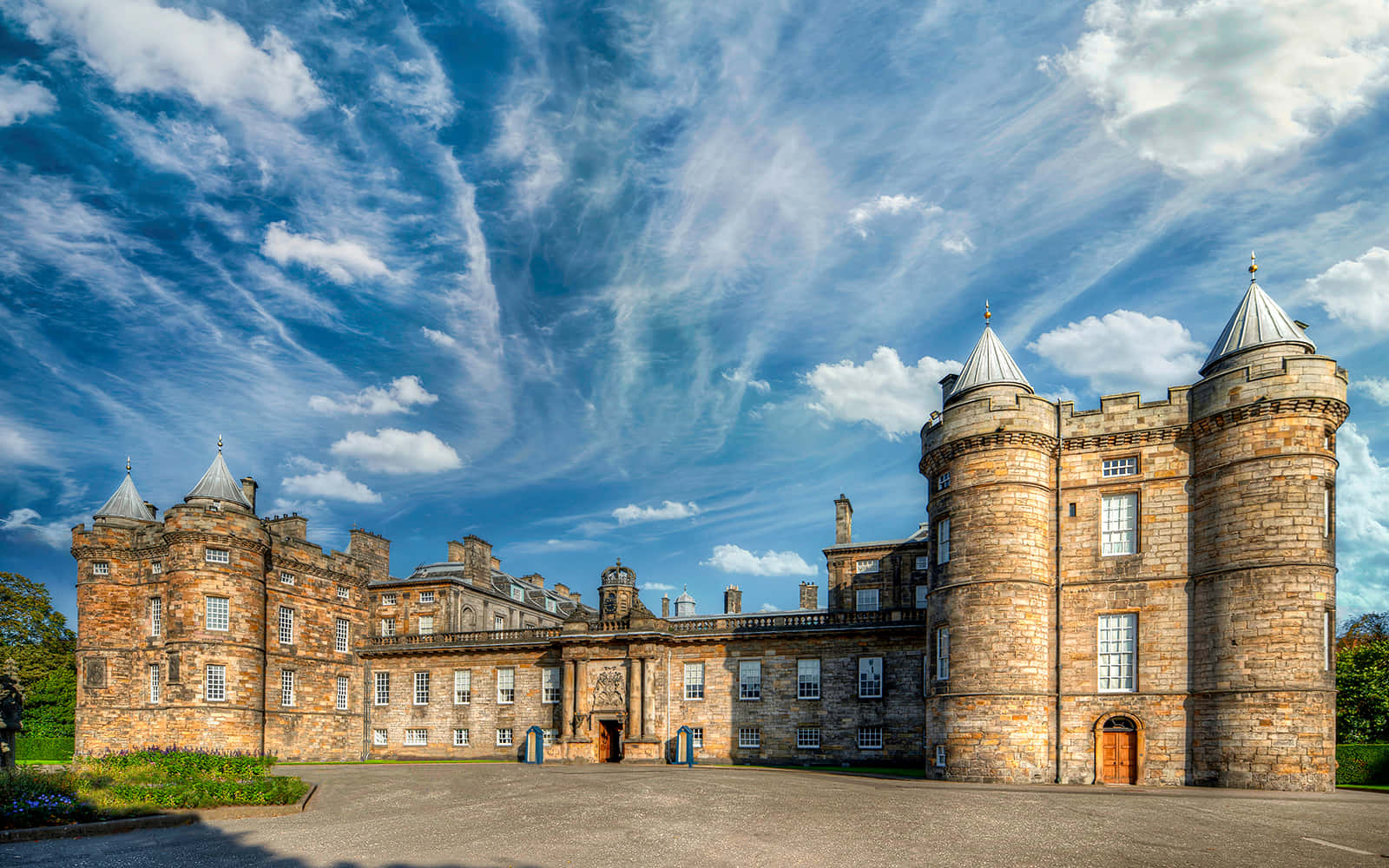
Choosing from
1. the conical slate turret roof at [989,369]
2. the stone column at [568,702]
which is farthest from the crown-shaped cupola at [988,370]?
the stone column at [568,702]

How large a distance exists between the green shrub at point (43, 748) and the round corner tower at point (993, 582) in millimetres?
47844

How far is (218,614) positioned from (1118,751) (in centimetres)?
4055

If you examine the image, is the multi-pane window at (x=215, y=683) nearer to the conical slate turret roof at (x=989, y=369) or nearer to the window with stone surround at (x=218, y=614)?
the window with stone surround at (x=218, y=614)

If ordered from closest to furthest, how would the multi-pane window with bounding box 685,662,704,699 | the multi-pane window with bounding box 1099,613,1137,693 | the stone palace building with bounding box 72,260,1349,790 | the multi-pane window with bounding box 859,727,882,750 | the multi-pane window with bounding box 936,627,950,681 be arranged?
the stone palace building with bounding box 72,260,1349,790 < the multi-pane window with bounding box 1099,613,1137,693 < the multi-pane window with bounding box 936,627,950,681 < the multi-pane window with bounding box 859,727,882,750 < the multi-pane window with bounding box 685,662,704,699

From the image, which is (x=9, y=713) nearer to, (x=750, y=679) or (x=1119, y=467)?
(x=750, y=679)

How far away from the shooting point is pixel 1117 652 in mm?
31859

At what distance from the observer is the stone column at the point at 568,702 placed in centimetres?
4734

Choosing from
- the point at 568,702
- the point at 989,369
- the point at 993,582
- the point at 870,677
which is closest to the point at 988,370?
the point at 989,369

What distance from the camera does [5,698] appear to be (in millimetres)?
22562

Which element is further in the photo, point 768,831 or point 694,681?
point 694,681

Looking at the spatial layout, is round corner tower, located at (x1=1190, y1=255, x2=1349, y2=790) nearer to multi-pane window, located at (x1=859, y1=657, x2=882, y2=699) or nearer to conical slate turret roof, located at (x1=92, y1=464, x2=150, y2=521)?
multi-pane window, located at (x1=859, y1=657, x2=882, y2=699)

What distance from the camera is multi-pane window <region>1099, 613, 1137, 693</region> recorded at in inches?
1246

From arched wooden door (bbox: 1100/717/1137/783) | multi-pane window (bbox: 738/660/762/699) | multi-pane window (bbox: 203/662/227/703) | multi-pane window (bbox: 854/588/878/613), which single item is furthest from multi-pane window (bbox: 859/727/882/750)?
multi-pane window (bbox: 203/662/227/703)

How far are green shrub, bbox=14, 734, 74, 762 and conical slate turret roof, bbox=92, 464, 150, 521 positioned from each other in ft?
44.0
